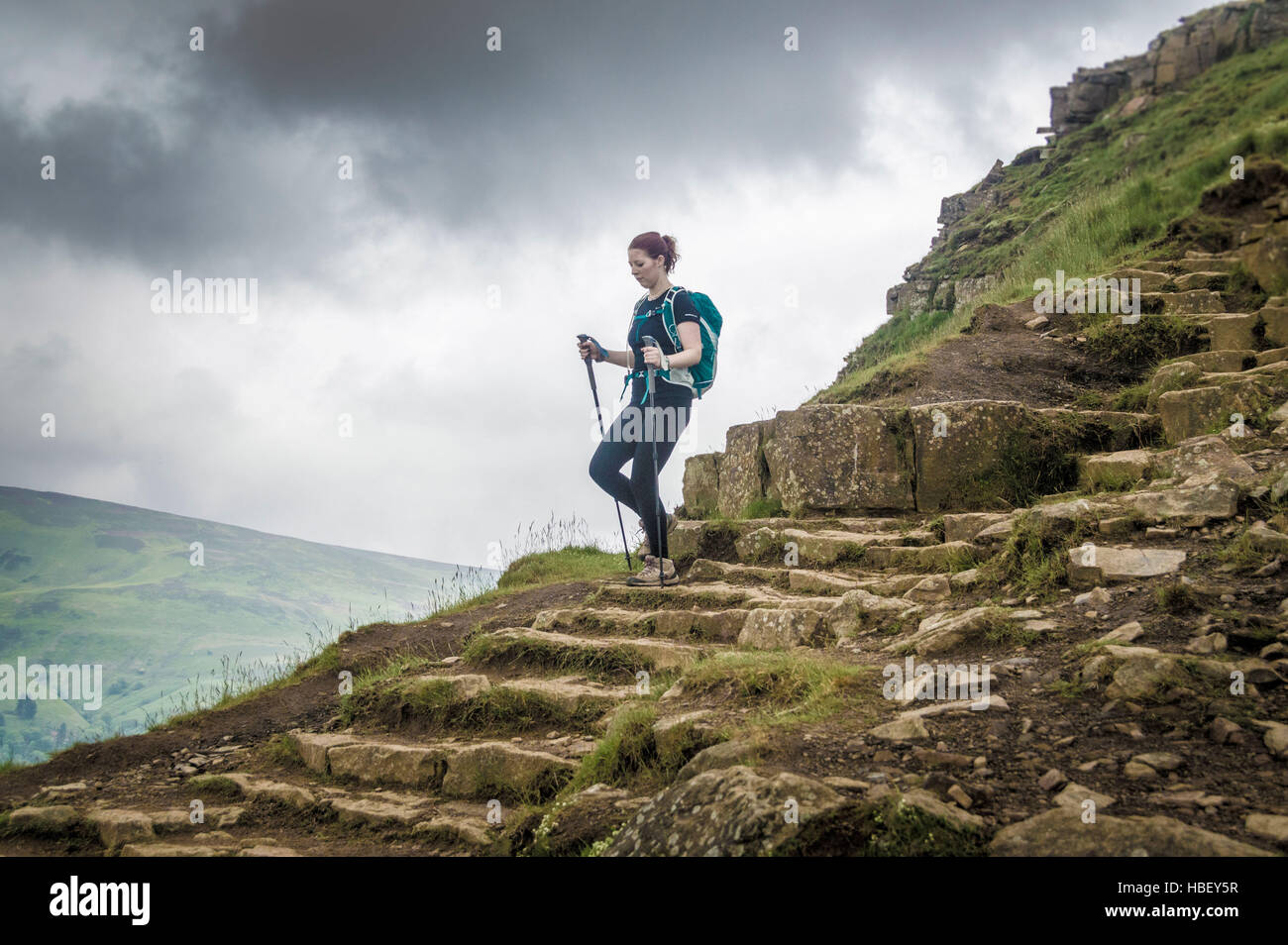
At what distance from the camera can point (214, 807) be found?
18.6 feet

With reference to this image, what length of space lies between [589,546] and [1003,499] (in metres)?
7.14

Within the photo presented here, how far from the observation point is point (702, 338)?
690 centimetres

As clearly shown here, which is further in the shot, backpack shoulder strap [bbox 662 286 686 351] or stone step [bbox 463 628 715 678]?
backpack shoulder strap [bbox 662 286 686 351]

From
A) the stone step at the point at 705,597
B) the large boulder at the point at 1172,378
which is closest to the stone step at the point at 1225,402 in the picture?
the large boulder at the point at 1172,378

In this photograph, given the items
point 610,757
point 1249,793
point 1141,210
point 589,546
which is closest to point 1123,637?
point 1249,793

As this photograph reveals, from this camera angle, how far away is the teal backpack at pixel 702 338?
22.6 feet

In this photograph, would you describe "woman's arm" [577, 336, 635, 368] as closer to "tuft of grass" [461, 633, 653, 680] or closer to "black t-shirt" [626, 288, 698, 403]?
"black t-shirt" [626, 288, 698, 403]

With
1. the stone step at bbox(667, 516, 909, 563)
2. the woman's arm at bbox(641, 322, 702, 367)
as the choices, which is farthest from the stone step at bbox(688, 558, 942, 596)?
the woman's arm at bbox(641, 322, 702, 367)

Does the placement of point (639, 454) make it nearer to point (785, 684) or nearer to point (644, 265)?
point (644, 265)

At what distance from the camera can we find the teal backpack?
689 cm

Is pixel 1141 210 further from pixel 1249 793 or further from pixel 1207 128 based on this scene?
pixel 1249 793

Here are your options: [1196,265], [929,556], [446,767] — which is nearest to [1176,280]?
[1196,265]

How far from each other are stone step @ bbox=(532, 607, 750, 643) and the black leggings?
79cm

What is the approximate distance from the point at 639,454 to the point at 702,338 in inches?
46.6
